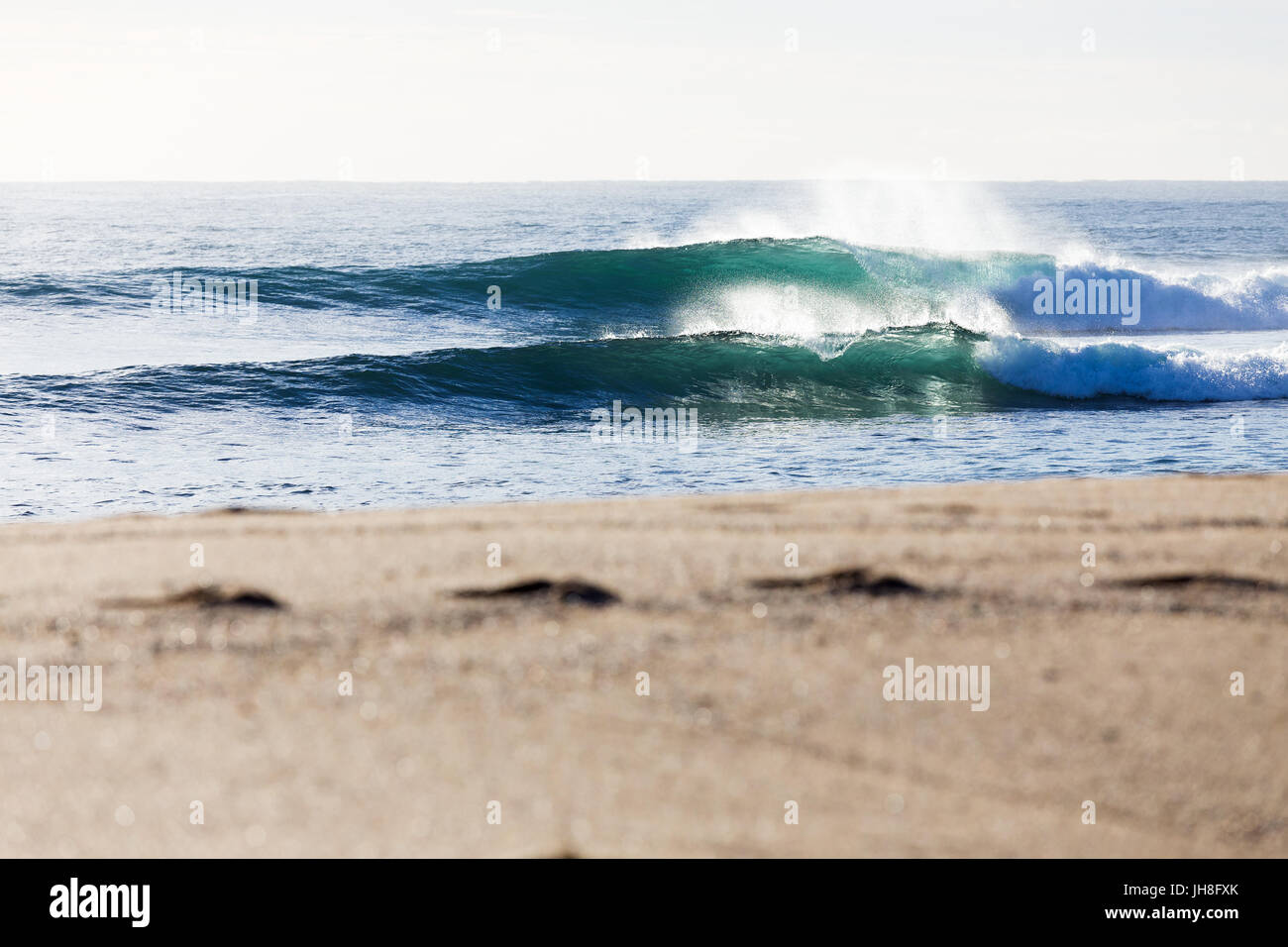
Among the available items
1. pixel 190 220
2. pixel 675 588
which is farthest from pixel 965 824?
pixel 190 220

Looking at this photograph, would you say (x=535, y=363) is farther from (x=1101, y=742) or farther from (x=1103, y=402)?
(x=1101, y=742)

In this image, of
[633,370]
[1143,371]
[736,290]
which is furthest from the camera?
[736,290]

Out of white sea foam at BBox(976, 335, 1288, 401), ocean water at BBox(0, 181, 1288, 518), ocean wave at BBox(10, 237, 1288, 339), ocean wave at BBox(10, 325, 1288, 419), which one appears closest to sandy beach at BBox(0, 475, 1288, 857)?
ocean water at BBox(0, 181, 1288, 518)

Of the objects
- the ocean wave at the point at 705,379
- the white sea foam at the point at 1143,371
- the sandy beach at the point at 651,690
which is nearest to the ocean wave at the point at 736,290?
the ocean wave at the point at 705,379

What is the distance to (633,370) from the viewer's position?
648 inches

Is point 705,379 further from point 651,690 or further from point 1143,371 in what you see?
point 651,690

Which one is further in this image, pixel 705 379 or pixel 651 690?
pixel 705 379

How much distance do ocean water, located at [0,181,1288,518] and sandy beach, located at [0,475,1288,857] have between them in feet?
14.4

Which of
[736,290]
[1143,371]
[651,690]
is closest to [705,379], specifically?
[1143,371]

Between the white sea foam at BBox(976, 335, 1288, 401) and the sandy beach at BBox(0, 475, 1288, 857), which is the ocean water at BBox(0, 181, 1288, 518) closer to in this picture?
the white sea foam at BBox(976, 335, 1288, 401)

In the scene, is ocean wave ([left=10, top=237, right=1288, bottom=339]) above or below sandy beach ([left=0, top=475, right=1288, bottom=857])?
above

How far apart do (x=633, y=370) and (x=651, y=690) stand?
13.3m

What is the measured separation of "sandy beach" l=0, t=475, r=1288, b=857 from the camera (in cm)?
266
